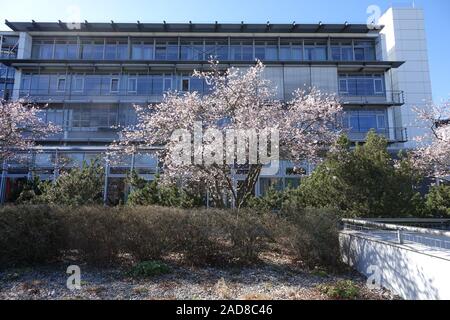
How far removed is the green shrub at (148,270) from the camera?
8.78m

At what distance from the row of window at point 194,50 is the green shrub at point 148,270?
33.0 m

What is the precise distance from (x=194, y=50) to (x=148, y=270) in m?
34.2

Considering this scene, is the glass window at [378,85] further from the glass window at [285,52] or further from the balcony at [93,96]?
the balcony at [93,96]

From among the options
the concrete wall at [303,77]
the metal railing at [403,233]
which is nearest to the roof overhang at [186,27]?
the concrete wall at [303,77]

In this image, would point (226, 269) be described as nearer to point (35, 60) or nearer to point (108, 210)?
point (108, 210)

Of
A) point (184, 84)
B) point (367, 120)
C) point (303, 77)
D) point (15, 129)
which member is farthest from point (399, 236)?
point (184, 84)

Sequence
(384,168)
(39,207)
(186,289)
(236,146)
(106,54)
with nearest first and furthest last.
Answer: (186,289) < (39,207) < (236,146) < (384,168) < (106,54)

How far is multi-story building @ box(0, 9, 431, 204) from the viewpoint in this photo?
1483 inches

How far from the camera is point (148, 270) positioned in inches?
347

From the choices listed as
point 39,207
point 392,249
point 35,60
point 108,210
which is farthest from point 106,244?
point 35,60

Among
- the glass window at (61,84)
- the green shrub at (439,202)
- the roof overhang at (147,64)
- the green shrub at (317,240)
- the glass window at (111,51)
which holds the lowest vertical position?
the green shrub at (317,240)

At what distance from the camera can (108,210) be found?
9.95 meters

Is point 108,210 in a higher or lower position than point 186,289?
higher

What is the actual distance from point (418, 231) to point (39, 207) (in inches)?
328
